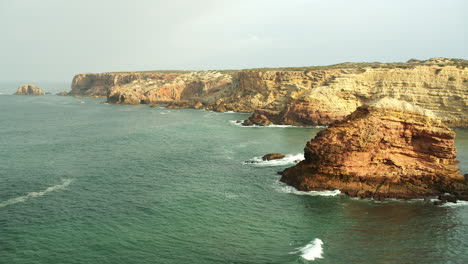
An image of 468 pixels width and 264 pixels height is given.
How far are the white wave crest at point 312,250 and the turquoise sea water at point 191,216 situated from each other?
145 millimetres

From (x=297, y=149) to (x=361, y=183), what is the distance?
76.5 feet

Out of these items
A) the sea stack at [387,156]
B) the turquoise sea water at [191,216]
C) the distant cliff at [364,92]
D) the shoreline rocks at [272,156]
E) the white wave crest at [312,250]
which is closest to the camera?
the white wave crest at [312,250]

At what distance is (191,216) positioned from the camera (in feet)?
112

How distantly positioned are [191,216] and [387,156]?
72.9 ft

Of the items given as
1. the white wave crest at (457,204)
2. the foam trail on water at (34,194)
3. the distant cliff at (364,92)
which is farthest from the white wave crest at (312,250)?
the distant cliff at (364,92)

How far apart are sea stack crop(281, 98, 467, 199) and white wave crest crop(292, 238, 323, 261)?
12.4m

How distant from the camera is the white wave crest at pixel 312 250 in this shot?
26172mm

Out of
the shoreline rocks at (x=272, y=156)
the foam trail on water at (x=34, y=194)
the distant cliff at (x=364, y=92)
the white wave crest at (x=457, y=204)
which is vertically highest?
the distant cliff at (x=364, y=92)

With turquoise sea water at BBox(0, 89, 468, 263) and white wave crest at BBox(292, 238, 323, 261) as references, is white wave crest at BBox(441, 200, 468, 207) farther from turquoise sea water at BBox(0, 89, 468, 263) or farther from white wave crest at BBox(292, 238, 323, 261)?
white wave crest at BBox(292, 238, 323, 261)

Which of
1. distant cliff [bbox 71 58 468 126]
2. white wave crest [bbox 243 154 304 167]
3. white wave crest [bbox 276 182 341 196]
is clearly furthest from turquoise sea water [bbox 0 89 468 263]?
distant cliff [bbox 71 58 468 126]

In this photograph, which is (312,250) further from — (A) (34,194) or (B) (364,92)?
(B) (364,92)

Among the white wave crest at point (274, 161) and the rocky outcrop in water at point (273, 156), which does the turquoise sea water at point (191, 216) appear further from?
the rocky outcrop in water at point (273, 156)

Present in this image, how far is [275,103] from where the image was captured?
9988 cm

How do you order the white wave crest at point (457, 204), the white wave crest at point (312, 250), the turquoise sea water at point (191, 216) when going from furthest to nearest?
the white wave crest at point (457, 204) < the turquoise sea water at point (191, 216) < the white wave crest at point (312, 250)
